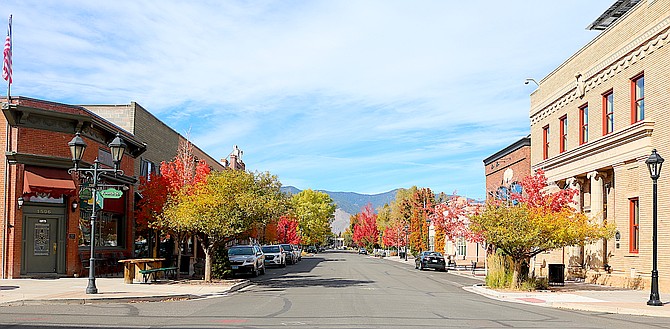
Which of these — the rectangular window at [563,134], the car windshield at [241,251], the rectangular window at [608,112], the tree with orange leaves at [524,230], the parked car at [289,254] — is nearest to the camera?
the tree with orange leaves at [524,230]

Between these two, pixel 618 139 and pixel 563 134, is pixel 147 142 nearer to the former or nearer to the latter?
pixel 563 134

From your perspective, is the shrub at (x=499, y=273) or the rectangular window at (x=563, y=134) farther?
the rectangular window at (x=563, y=134)

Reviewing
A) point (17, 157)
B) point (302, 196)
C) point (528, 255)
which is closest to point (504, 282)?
point (528, 255)

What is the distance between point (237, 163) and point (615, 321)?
213 ft

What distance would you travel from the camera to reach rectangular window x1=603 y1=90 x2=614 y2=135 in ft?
102

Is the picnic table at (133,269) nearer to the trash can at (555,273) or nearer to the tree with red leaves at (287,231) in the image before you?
the trash can at (555,273)

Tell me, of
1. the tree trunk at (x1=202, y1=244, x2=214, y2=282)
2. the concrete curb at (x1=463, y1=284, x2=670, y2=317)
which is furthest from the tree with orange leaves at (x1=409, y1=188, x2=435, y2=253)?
the concrete curb at (x1=463, y1=284, x2=670, y2=317)

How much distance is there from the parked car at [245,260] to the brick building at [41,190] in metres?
8.05

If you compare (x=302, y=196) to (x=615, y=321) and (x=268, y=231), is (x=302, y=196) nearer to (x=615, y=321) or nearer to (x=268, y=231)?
(x=268, y=231)

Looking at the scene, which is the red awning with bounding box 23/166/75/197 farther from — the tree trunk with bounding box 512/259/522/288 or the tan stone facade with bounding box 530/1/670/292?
the tan stone facade with bounding box 530/1/670/292

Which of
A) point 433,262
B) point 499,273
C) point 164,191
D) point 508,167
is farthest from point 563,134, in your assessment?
point 164,191

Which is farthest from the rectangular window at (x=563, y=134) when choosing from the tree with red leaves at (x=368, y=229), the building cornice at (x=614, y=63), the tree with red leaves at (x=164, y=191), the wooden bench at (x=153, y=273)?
the tree with red leaves at (x=368, y=229)

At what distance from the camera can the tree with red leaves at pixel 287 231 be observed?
86.4 metres

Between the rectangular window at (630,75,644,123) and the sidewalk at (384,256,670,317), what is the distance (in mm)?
6854
